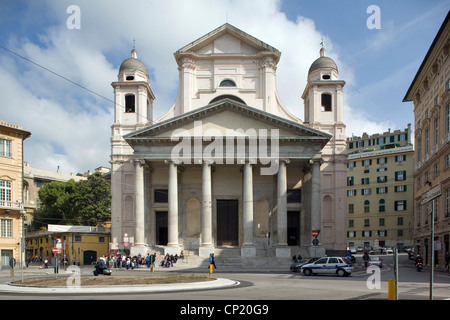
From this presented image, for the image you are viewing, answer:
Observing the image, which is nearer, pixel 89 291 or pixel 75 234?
pixel 89 291

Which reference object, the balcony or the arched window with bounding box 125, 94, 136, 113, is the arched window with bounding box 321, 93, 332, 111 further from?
the balcony

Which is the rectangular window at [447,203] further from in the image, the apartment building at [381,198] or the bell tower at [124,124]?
the apartment building at [381,198]

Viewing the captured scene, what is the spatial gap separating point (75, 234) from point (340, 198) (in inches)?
1252

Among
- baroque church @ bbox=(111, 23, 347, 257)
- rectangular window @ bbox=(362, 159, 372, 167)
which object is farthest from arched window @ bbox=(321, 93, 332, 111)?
rectangular window @ bbox=(362, 159, 372, 167)

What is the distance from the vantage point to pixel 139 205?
45.9 m

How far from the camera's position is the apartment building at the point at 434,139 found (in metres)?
39.6

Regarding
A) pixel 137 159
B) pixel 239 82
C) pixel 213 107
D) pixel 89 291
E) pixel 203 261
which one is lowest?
pixel 203 261

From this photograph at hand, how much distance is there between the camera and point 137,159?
1807 inches

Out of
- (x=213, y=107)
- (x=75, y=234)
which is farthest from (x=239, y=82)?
(x=75, y=234)

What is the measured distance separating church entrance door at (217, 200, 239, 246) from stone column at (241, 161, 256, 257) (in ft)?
18.8

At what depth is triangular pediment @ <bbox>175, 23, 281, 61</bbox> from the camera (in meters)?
53.2

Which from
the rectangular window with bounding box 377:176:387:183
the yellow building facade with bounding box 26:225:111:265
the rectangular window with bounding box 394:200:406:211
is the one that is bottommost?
the yellow building facade with bounding box 26:225:111:265

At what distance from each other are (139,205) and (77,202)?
99.1 feet
